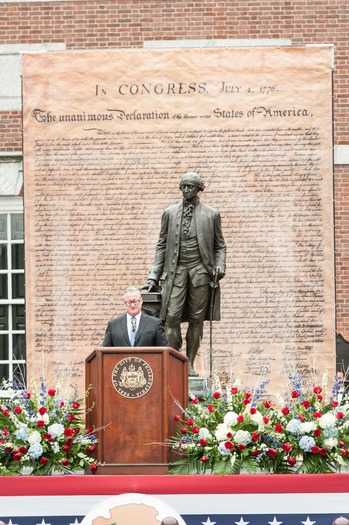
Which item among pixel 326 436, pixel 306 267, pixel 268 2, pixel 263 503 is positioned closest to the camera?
pixel 263 503

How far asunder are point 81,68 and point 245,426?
8173 millimetres

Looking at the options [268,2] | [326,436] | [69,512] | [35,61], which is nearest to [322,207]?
[268,2]

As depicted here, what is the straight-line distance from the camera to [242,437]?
304 inches

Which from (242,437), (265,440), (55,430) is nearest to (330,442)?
(265,440)

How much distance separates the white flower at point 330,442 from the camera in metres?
7.77

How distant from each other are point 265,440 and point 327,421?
390 mm

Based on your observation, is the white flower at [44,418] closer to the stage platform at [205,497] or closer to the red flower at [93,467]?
the red flower at [93,467]

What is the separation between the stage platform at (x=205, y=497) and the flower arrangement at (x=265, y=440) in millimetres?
386

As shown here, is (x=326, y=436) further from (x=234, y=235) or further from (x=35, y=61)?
(x=35, y=61)

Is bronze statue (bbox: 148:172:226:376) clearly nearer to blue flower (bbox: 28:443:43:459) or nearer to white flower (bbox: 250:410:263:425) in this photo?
white flower (bbox: 250:410:263:425)

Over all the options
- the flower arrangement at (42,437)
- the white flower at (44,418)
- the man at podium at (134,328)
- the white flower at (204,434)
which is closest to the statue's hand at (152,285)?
the man at podium at (134,328)

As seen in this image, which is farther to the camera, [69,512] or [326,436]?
[326,436]

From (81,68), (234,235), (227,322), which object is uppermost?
(81,68)

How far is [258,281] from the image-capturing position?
591 inches
